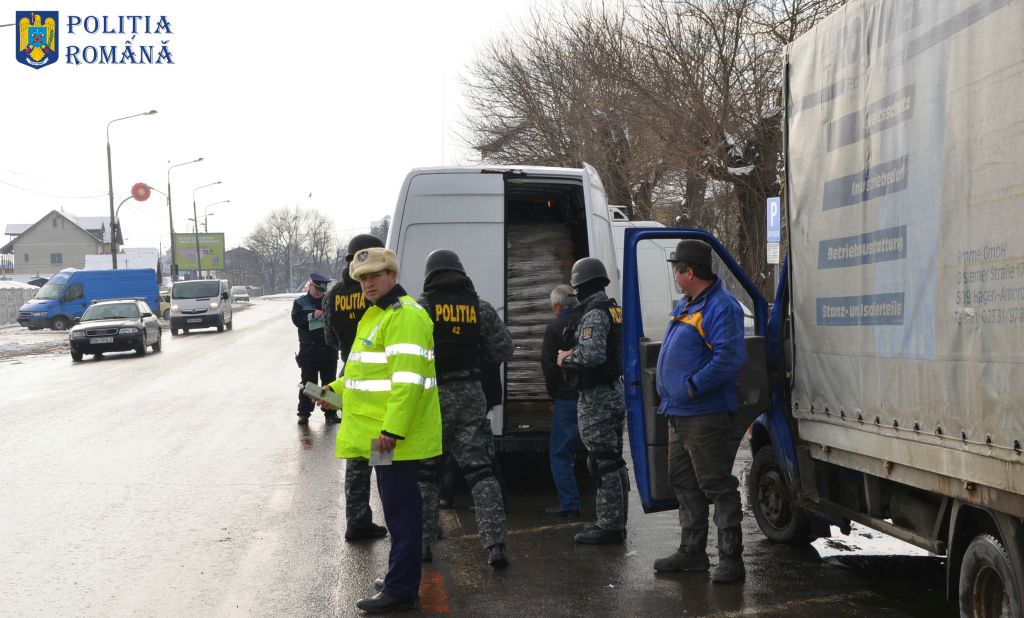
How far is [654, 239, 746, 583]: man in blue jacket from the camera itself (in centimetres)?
556

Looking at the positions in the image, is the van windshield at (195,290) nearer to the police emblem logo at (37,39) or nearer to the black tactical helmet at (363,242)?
the police emblem logo at (37,39)

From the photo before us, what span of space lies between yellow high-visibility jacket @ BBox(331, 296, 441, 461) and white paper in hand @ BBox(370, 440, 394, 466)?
2.8 inches

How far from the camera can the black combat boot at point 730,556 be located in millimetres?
5719

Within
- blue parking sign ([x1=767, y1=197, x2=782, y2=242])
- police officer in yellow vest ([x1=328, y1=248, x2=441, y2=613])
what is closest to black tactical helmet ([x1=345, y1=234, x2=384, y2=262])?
police officer in yellow vest ([x1=328, y1=248, x2=441, y2=613])

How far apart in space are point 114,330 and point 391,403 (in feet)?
73.0

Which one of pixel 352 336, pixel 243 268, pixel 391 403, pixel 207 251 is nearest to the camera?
pixel 391 403

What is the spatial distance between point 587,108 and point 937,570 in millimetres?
23701

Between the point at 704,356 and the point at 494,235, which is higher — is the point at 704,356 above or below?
below

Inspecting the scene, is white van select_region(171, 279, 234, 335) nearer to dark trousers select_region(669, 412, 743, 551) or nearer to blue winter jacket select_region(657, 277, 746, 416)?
dark trousers select_region(669, 412, 743, 551)

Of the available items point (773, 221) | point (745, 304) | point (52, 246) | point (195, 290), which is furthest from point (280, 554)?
point (52, 246)

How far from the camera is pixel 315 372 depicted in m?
12.6

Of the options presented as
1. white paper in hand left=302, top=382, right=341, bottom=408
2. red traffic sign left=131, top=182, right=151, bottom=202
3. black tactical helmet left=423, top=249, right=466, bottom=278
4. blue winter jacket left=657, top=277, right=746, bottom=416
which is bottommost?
white paper in hand left=302, top=382, right=341, bottom=408

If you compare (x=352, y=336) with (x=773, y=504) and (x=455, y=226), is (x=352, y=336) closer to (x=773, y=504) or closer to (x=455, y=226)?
(x=455, y=226)

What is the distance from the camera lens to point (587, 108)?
1128 inches
